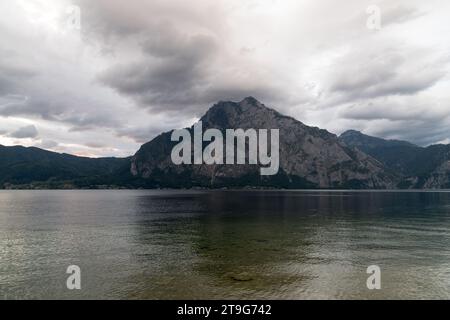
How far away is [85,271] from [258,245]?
44.4 metres

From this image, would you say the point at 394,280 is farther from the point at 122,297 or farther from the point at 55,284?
the point at 55,284

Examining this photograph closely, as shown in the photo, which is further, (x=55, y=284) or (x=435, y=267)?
Answer: (x=435, y=267)

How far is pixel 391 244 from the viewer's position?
295ft

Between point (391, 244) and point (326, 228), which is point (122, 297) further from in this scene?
point (326, 228)

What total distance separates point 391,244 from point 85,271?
7916cm

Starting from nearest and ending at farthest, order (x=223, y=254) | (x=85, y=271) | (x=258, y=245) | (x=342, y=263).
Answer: (x=85, y=271)
(x=342, y=263)
(x=223, y=254)
(x=258, y=245)

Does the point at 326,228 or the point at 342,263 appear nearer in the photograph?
the point at 342,263

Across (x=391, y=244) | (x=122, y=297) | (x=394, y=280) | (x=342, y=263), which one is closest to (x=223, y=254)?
(x=342, y=263)

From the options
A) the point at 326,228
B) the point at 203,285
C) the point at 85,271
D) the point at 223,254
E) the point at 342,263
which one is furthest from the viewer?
the point at 326,228
